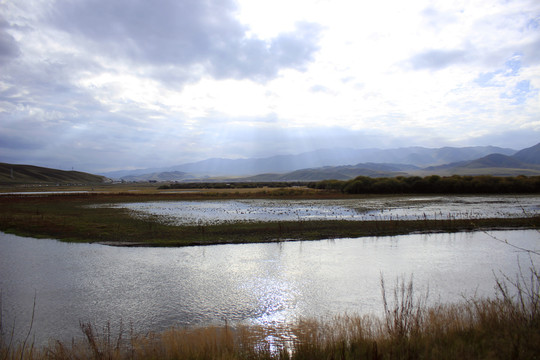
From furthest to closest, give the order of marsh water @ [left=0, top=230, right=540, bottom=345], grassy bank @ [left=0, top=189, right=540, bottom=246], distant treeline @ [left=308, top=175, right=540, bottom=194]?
distant treeline @ [left=308, top=175, right=540, bottom=194] → grassy bank @ [left=0, top=189, right=540, bottom=246] → marsh water @ [left=0, top=230, right=540, bottom=345]

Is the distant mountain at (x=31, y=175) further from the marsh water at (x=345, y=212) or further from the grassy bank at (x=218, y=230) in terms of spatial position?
the grassy bank at (x=218, y=230)

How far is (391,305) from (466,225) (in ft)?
57.1

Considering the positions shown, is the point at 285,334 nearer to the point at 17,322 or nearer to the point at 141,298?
the point at 141,298

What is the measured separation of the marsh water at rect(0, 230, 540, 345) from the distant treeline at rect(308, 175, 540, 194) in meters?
46.9

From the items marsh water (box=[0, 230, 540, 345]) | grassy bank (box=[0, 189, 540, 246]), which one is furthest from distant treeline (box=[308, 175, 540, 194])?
marsh water (box=[0, 230, 540, 345])

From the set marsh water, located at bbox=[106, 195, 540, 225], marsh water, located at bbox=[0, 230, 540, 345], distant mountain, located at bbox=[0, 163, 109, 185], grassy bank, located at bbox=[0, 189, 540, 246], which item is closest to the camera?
marsh water, located at bbox=[0, 230, 540, 345]

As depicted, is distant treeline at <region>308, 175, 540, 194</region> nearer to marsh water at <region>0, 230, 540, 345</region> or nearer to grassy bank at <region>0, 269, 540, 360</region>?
marsh water at <region>0, 230, 540, 345</region>

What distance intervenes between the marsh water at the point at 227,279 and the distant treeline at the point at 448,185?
4685 centimetres

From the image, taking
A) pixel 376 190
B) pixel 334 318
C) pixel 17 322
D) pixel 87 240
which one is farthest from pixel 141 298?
pixel 376 190

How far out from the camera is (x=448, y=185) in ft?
208

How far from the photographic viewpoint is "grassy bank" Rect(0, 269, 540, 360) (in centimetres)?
596

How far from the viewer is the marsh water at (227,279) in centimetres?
969

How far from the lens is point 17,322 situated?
923cm

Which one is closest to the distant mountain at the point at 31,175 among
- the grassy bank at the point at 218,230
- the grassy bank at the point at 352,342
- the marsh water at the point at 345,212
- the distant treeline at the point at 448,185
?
the distant treeline at the point at 448,185
